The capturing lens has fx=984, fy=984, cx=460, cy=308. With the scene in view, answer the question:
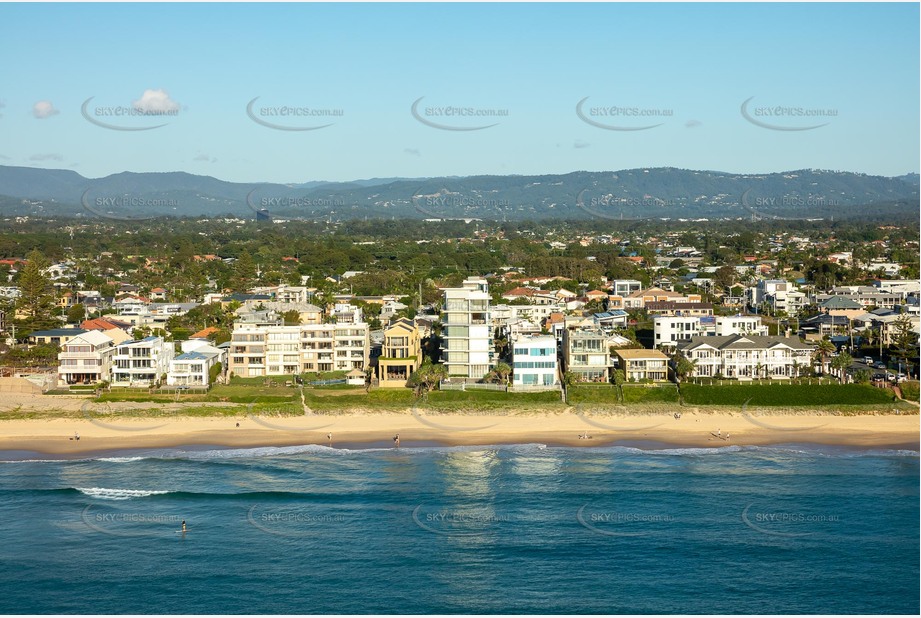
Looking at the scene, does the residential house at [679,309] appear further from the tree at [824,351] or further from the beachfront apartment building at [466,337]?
the beachfront apartment building at [466,337]

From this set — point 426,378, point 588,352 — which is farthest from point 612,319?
point 426,378

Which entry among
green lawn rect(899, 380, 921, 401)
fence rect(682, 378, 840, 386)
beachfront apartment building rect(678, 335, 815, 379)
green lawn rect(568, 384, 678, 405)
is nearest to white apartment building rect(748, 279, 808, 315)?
beachfront apartment building rect(678, 335, 815, 379)

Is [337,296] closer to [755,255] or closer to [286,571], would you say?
[286,571]

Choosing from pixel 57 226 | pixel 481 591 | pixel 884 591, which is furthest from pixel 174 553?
pixel 57 226

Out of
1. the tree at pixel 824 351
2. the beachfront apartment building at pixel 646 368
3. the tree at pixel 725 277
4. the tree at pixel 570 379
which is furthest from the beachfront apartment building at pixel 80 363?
the tree at pixel 725 277

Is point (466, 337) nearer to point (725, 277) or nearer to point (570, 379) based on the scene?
point (570, 379)

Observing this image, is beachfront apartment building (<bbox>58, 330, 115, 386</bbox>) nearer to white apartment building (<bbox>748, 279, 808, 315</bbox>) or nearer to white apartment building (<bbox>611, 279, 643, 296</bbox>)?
white apartment building (<bbox>611, 279, 643, 296</bbox>)
